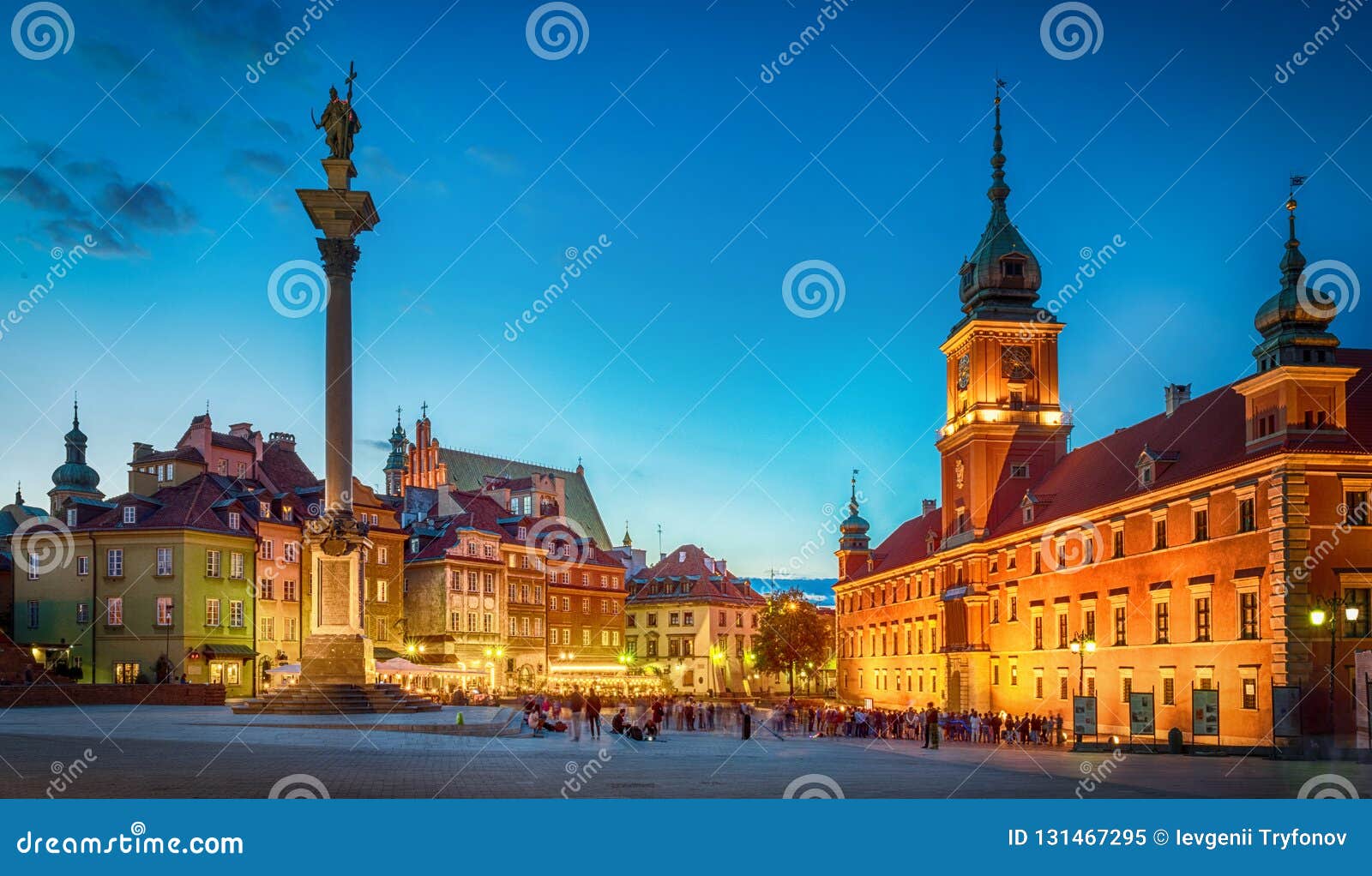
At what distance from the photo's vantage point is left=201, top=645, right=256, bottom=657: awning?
216 ft

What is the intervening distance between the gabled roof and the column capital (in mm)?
75026

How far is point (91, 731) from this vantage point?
34750mm

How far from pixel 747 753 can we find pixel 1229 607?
21.0 metres

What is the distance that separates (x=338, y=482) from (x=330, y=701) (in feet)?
22.1

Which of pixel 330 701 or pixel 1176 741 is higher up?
pixel 330 701

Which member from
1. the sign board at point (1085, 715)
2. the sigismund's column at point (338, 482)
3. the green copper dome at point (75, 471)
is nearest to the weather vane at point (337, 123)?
the sigismund's column at point (338, 482)

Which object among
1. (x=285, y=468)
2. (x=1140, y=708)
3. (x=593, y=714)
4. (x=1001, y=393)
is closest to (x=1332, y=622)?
(x=1140, y=708)

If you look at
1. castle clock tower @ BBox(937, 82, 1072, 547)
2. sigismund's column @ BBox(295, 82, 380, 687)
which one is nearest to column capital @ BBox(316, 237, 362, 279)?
sigismund's column @ BBox(295, 82, 380, 687)

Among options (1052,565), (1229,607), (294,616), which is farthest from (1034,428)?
(294,616)

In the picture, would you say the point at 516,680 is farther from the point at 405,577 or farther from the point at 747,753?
the point at 747,753

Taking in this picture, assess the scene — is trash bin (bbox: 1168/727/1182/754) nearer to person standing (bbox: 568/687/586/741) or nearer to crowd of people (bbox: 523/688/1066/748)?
crowd of people (bbox: 523/688/1066/748)

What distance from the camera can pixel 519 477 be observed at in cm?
12388

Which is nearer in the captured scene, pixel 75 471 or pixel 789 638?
pixel 75 471

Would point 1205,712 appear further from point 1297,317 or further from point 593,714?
point 593,714
